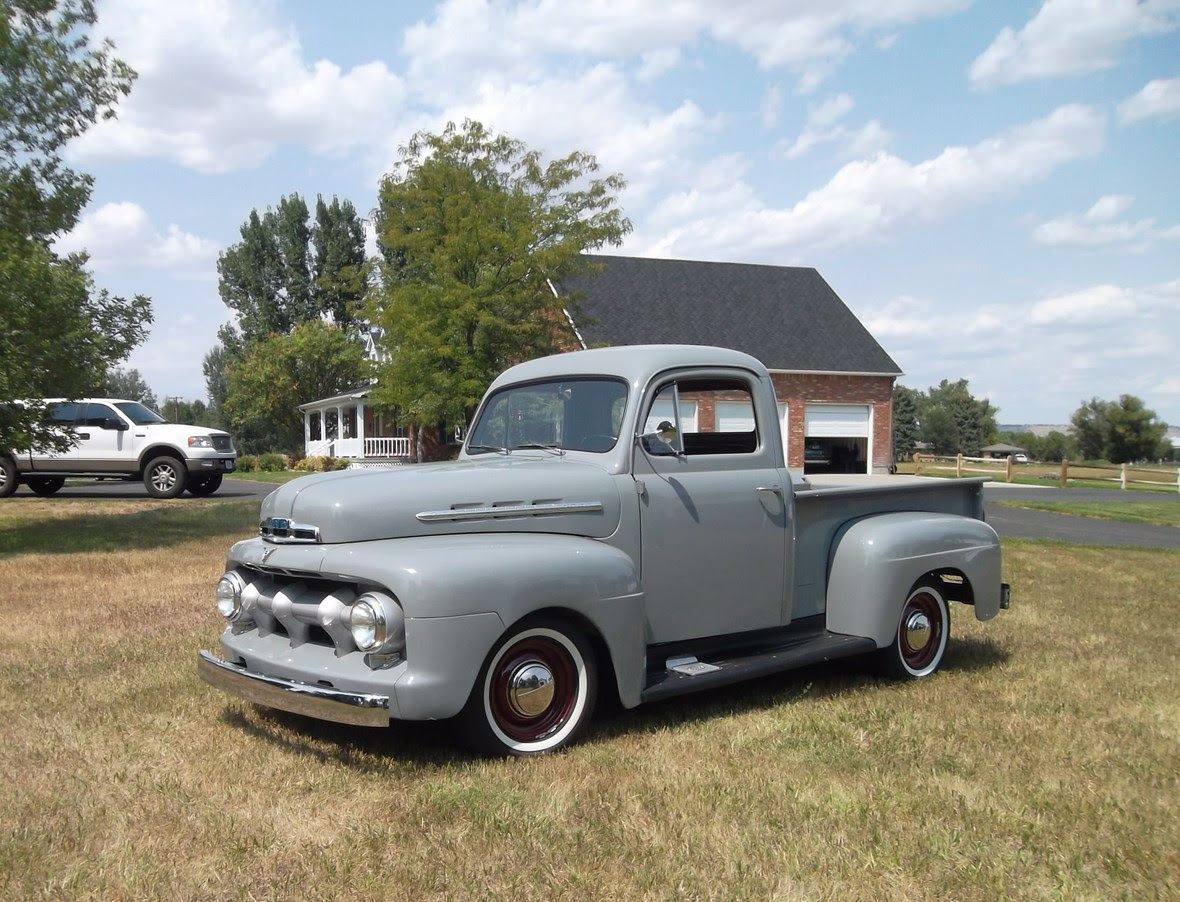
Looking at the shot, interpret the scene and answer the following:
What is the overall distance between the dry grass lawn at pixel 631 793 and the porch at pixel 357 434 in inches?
1035

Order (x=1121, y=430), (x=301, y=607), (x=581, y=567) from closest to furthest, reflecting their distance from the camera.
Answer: (x=301, y=607) → (x=581, y=567) → (x=1121, y=430)

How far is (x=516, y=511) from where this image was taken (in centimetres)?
465

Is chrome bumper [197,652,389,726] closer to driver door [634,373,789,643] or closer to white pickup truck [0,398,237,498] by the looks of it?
driver door [634,373,789,643]

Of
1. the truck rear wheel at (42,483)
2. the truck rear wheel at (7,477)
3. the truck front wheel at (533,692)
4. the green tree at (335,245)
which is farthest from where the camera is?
the green tree at (335,245)

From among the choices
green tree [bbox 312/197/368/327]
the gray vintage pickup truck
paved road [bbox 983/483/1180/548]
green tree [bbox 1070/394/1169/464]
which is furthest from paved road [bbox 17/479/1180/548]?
green tree [bbox 1070/394/1169/464]

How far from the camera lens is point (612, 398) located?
5.25m

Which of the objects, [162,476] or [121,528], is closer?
[121,528]

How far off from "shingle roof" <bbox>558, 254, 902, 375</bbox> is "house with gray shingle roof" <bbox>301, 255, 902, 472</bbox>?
0.12 feet

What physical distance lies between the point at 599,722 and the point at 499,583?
4.16 ft

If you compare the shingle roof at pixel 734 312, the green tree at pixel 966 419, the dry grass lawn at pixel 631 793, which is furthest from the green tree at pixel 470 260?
the green tree at pixel 966 419

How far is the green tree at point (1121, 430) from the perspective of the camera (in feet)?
221

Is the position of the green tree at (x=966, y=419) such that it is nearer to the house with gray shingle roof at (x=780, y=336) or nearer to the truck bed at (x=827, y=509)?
the house with gray shingle roof at (x=780, y=336)

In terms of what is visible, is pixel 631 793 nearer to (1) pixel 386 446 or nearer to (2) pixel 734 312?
(2) pixel 734 312

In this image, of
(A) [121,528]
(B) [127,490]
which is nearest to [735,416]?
(A) [121,528]
